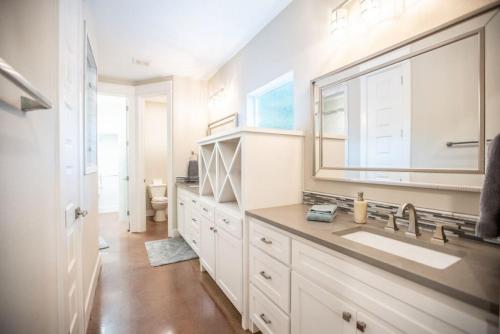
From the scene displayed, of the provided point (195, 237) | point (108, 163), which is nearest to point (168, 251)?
point (195, 237)

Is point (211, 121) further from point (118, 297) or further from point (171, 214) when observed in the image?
point (118, 297)

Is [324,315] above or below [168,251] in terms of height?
above

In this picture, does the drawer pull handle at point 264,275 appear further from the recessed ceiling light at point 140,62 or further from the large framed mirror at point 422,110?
the recessed ceiling light at point 140,62

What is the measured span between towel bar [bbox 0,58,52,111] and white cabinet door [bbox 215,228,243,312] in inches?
54.1

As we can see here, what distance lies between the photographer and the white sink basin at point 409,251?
0.97 m

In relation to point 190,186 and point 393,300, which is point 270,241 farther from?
point 190,186

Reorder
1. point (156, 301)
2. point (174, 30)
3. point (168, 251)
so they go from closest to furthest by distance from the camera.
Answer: point (156, 301)
point (174, 30)
point (168, 251)

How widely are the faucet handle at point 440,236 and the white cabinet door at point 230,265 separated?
3.79 feet

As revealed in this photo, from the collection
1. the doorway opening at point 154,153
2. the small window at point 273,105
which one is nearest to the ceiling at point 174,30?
the small window at point 273,105

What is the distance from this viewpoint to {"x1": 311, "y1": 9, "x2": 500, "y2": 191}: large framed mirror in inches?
40.4

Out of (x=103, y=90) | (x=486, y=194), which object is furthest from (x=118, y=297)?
(x=103, y=90)

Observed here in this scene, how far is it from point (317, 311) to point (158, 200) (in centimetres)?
428

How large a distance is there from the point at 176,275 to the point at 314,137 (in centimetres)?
207

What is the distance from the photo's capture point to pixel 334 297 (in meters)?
1.01
